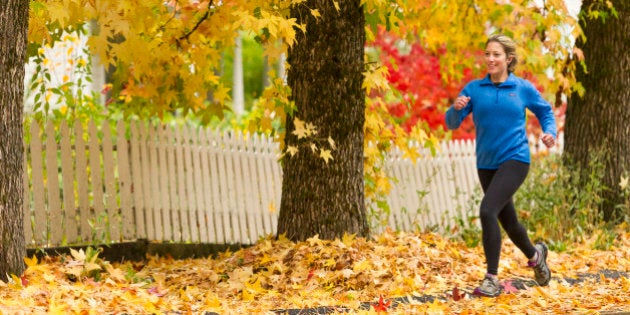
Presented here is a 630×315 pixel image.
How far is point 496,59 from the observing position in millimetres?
6613

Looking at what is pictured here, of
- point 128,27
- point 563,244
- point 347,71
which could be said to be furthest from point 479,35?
point 128,27

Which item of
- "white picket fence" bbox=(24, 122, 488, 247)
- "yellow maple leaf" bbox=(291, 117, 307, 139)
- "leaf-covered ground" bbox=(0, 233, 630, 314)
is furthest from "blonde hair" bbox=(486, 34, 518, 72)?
"white picket fence" bbox=(24, 122, 488, 247)

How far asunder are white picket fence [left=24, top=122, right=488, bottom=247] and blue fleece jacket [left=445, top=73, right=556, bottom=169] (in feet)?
11.5

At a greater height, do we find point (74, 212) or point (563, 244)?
point (74, 212)

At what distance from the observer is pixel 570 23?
9.55 m

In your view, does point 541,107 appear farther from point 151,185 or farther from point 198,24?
point 151,185

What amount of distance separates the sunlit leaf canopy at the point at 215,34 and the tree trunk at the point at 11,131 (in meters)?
0.28

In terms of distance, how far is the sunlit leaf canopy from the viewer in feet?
22.7

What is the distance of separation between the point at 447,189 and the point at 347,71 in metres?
4.70

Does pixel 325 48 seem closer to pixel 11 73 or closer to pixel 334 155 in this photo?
pixel 334 155

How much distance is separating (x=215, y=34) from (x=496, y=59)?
294 cm

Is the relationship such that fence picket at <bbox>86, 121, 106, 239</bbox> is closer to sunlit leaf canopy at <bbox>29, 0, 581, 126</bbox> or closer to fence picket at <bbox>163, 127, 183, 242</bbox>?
sunlit leaf canopy at <bbox>29, 0, 581, 126</bbox>

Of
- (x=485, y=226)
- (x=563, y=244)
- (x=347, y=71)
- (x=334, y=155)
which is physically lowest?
(x=563, y=244)

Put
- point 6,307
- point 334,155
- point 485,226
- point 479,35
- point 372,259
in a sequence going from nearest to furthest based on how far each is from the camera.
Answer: point 6,307, point 485,226, point 372,259, point 334,155, point 479,35
